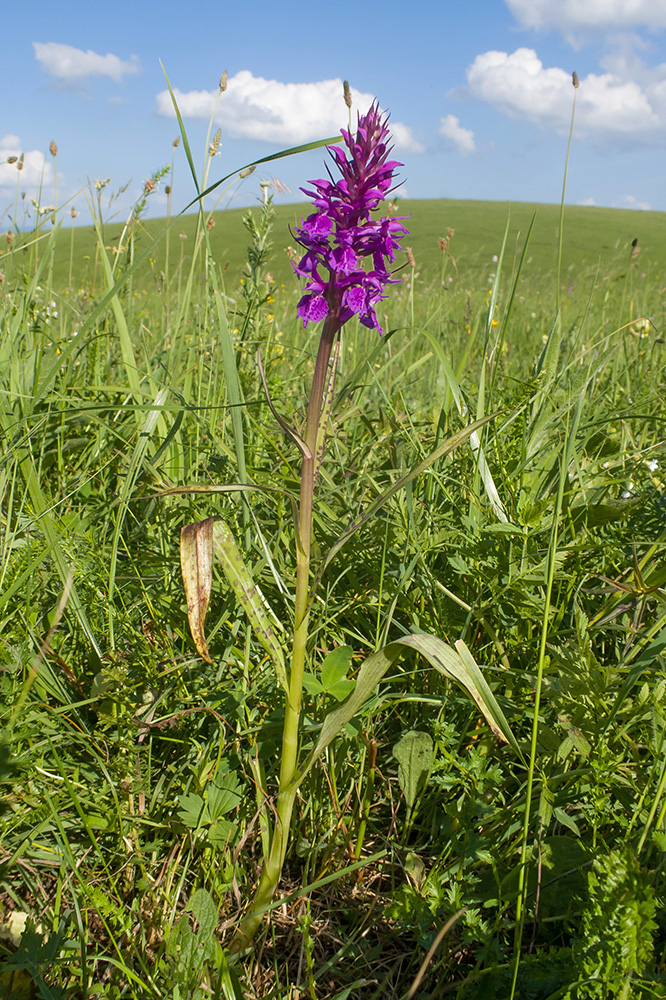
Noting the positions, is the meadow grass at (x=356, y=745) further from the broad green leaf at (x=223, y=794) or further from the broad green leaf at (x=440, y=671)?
the broad green leaf at (x=440, y=671)

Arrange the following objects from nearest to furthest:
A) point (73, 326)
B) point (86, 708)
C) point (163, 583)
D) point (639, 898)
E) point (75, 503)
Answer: point (639, 898)
point (86, 708)
point (163, 583)
point (75, 503)
point (73, 326)

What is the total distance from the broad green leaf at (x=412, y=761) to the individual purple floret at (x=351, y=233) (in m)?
0.83

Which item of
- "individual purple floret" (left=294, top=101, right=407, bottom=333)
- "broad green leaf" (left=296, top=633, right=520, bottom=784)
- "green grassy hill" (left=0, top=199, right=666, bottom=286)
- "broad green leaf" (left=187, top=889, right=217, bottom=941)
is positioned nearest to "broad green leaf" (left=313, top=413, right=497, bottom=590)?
"broad green leaf" (left=296, top=633, right=520, bottom=784)

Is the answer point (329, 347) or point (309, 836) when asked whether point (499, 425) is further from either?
point (309, 836)

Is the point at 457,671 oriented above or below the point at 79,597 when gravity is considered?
above

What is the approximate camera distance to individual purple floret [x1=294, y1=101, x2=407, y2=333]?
108 cm

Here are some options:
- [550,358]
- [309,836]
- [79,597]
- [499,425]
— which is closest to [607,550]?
[499,425]

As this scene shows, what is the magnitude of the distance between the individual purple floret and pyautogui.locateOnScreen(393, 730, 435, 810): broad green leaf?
0.83m

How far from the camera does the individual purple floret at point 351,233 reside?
1.08 meters

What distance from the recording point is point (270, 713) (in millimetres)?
1334

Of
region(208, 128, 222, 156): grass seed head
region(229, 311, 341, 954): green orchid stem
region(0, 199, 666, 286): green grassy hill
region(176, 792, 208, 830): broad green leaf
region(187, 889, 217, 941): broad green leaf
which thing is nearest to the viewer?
region(187, 889, 217, 941): broad green leaf

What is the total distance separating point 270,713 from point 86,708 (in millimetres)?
434

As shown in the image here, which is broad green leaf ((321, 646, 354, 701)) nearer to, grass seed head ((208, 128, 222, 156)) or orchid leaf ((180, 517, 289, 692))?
orchid leaf ((180, 517, 289, 692))

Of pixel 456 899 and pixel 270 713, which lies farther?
pixel 270 713
